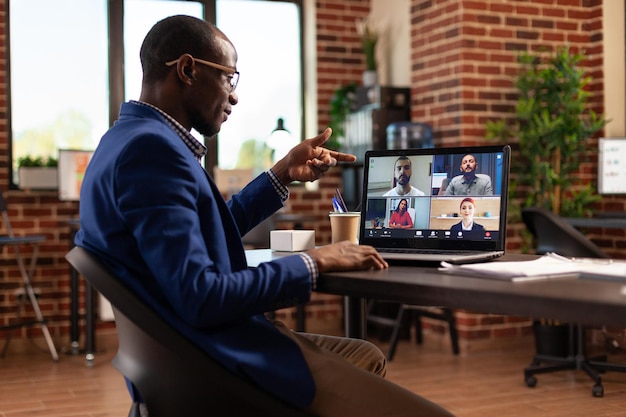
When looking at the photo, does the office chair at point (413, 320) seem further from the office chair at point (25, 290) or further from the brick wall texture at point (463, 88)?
the office chair at point (25, 290)

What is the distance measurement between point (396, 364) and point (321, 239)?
1533mm

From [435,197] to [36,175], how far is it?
12.8 feet

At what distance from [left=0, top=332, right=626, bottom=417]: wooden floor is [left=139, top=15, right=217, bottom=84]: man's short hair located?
238cm

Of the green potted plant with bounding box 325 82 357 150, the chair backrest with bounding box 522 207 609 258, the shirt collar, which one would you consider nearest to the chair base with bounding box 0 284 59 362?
the green potted plant with bounding box 325 82 357 150

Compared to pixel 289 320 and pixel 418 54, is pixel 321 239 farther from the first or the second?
pixel 418 54

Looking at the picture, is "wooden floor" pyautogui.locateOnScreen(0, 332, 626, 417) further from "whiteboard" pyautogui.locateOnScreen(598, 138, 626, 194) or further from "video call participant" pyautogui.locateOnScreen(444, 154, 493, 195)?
"video call participant" pyautogui.locateOnScreen(444, 154, 493, 195)

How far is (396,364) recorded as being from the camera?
4.86 m

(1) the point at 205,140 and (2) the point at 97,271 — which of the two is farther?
(1) the point at 205,140

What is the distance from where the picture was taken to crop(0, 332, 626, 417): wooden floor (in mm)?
3822

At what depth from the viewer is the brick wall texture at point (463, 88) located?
523 centimetres

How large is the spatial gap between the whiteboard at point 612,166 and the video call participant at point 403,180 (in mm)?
3119

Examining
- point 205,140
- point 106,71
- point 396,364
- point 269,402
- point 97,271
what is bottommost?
point 396,364

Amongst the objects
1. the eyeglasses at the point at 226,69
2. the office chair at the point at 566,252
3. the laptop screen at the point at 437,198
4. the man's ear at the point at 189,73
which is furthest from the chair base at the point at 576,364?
the man's ear at the point at 189,73

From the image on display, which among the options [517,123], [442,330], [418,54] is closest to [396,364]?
[442,330]
